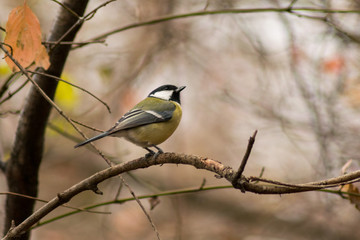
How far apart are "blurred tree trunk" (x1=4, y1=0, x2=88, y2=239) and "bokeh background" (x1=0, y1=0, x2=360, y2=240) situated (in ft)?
1.62

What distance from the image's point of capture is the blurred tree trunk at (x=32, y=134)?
8.93 ft

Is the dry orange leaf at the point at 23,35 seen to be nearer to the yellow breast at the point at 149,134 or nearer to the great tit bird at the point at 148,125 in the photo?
the great tit bird at the point at 148,125

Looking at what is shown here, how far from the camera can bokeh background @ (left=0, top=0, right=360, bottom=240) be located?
4.36m

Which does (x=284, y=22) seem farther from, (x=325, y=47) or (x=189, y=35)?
(x=189, y=35)

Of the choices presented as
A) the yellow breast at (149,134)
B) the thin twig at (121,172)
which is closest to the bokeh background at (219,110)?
the yellow breast at (149,134)

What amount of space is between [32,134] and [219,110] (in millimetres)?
4793

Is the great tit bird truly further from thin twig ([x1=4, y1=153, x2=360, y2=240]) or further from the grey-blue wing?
thin twig ([x1=4, y1=153, x2=360, y2=240])

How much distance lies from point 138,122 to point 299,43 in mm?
2653

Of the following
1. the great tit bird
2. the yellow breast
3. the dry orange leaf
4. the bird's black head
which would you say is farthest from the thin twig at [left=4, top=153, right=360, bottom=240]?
the bird's black head

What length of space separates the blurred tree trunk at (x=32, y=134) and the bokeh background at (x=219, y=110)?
1.62 feet

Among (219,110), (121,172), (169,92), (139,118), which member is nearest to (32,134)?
(139,118)

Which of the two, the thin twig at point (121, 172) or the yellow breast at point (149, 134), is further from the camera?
the yellow breast at point (149, 134)

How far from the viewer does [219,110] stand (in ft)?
23.8

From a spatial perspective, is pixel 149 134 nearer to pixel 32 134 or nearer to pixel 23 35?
pixel 32 134
